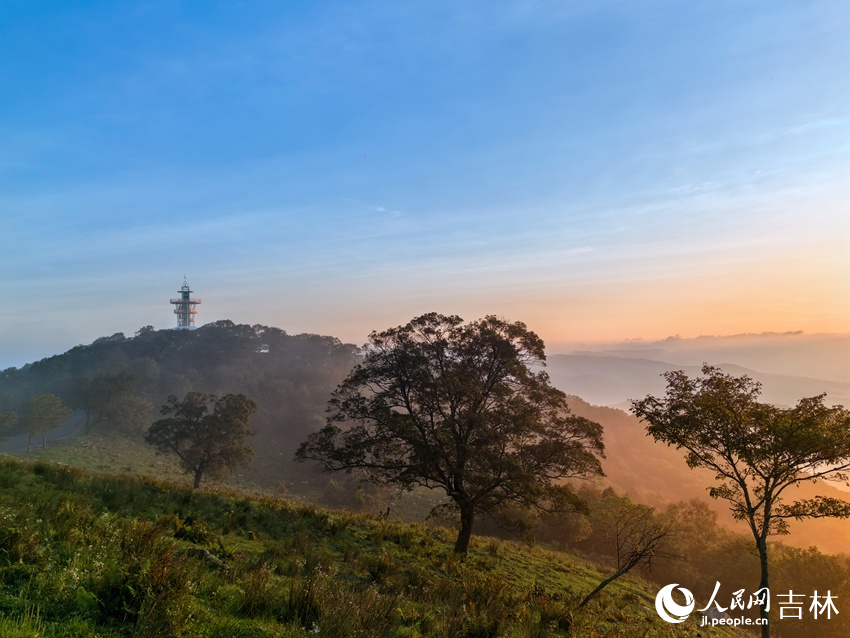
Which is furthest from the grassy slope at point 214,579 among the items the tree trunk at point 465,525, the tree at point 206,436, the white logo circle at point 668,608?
the tree at point 206,436

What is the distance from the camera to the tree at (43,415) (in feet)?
205

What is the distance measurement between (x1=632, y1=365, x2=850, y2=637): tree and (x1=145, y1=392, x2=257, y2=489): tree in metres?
40.4

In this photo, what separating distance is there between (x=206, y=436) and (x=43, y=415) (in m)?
39.8

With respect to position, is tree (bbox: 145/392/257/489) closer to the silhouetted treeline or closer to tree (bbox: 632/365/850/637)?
the silhouetted treeline

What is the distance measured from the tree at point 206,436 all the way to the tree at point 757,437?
40.4 meters

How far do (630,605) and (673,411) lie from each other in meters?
8.04

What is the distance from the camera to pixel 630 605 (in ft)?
55.8

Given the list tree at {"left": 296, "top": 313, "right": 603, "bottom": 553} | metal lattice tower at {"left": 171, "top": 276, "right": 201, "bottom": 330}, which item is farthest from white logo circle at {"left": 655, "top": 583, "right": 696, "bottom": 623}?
metal lattice tower at {"left": 171, "top": 276, "right": 201, "bottom": 330}

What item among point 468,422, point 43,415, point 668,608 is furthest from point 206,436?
point 668,608

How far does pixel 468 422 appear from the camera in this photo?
18.3 meters

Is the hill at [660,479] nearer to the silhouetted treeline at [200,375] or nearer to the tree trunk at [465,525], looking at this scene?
the silhouetted treeline at [200,375]

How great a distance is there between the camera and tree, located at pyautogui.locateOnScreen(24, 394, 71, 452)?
205 feet

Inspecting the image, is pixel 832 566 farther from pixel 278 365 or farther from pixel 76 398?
pixel 278 365

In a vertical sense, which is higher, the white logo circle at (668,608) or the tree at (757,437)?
the tree at (757,437)
